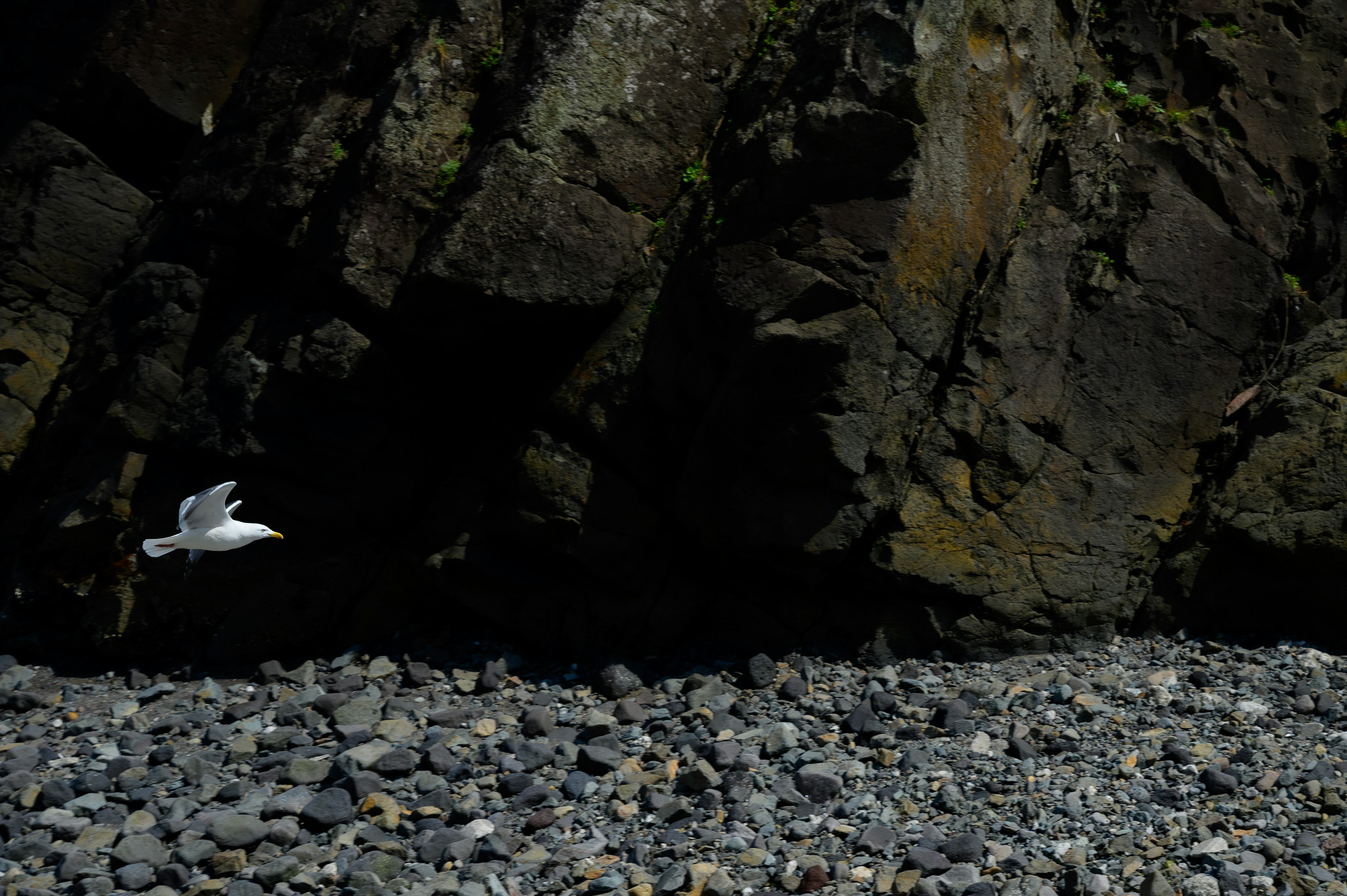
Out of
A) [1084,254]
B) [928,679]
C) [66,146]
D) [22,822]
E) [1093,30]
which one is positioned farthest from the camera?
[66,146]

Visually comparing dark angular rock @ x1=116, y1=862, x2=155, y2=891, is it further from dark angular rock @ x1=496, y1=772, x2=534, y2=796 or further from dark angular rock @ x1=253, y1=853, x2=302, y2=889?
dark angular rock @ x1=496, y1=772, x2=534, y2=796

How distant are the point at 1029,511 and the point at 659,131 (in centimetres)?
432

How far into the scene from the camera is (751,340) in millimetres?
7465

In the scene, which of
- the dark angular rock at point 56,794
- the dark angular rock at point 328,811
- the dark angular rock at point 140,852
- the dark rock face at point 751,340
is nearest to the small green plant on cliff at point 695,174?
the dark rock face at point 751,340

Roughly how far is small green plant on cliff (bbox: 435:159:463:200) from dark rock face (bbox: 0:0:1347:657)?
0.12 metres

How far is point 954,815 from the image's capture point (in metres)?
5.96

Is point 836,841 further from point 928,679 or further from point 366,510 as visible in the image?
point 366,510

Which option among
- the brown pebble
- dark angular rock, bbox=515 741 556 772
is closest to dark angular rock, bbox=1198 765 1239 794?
the brown pebble

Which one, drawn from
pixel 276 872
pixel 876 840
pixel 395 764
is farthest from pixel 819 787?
pixel 276 872

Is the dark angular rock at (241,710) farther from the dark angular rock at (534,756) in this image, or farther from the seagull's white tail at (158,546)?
the dark angular rock at (534,756)

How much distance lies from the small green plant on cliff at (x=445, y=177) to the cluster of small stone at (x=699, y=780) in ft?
13.2

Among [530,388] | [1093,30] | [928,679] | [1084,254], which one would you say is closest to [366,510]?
[530,388]

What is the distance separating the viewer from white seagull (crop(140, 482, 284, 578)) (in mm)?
7023

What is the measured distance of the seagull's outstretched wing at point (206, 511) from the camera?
22.6 feet
